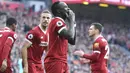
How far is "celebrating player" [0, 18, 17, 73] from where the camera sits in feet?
26.8

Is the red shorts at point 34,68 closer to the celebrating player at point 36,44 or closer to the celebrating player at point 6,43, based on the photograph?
the celebrating player at point 36,44

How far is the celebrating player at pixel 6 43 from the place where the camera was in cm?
816

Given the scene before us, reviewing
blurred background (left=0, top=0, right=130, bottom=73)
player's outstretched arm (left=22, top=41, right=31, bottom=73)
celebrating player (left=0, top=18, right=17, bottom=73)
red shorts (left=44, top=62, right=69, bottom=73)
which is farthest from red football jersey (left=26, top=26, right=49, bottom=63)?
blurred background (left=0, top=0, right=130, bottom=73)

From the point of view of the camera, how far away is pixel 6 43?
815cm

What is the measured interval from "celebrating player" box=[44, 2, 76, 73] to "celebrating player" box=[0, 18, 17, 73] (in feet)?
3.83

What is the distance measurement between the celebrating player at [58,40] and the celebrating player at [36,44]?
1.52 metres

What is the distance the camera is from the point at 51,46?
23.6 ft

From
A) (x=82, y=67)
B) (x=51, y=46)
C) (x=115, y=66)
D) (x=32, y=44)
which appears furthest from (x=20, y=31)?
(x=51, y=46)

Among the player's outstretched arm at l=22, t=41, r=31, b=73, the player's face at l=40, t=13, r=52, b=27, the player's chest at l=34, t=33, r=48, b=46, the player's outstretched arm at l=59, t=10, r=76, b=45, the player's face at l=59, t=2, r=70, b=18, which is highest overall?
the player's face at l=59, t=2, r=70, b=18

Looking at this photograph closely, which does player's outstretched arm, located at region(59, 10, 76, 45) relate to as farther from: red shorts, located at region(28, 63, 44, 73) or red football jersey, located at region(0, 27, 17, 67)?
red shorts, located at region(28, 63, 44, 73)

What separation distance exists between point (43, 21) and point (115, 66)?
17.3 metres

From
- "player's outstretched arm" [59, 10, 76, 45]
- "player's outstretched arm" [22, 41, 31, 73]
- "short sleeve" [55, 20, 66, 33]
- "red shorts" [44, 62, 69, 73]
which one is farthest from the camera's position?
"player's outstretched arm" [22, 41, 31, 73]

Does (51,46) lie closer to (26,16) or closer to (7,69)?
(7,69)

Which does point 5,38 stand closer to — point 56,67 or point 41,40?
point 41,40
